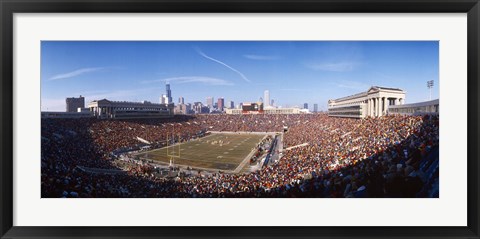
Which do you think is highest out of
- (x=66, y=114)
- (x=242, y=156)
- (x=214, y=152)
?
(x=66, y=114)

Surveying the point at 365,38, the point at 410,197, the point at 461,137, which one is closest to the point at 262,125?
the point at 365,38

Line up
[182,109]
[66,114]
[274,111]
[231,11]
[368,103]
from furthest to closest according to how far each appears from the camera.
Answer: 1. [182,109]
2. [274,111]
3. [368,103]
4. [66,114]
5. [231,11]

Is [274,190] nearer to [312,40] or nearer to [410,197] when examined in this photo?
[410,197]

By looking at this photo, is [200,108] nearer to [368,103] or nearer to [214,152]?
[214,152]

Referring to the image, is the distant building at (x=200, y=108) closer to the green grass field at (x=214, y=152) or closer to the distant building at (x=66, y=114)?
the green grass field at (x=214, y=152)

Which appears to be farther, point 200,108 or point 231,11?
point 200,108

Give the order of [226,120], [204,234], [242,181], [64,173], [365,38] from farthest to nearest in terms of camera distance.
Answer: [226,120], [242,181], [64,173], [365,38], [204,234]

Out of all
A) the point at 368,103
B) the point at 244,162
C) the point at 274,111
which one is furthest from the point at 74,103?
the point at 368,103

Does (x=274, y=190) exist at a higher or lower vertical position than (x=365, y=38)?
lower
